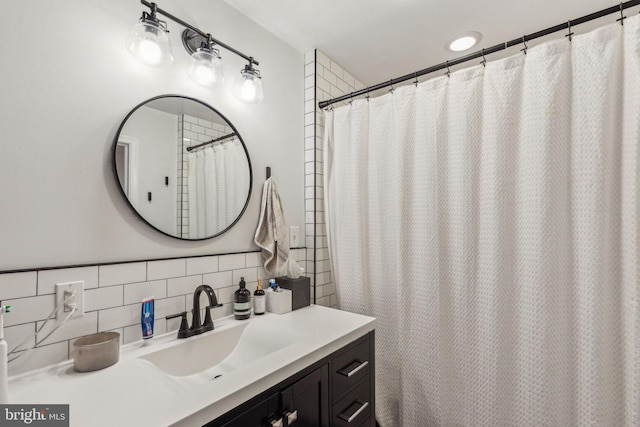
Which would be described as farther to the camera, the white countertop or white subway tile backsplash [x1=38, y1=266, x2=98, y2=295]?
white subway tile backsplash [x1=38, y1=266, x2=98, y2=295]

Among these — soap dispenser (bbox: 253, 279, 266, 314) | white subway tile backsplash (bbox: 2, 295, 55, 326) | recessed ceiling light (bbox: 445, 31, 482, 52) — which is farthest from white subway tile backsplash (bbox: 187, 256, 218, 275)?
recessed ceiling light (bbox: 445, 31, 482, 52)

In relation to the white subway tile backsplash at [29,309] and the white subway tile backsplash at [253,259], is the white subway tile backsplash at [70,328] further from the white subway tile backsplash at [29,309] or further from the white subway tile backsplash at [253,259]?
the white subway tile backsplash at [253,259]

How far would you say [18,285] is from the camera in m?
0.85

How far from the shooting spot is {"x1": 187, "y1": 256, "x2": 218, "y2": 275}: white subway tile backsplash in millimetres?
1250

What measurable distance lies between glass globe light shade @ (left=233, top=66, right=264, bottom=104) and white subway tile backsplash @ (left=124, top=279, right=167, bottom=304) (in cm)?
92

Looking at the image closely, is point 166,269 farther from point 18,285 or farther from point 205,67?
point 205,67

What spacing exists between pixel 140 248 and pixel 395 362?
132cm

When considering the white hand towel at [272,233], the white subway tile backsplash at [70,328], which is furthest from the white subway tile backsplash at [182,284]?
the white hand towel at [272,233]

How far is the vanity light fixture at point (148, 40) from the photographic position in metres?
1.05

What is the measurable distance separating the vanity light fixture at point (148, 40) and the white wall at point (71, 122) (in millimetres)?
75

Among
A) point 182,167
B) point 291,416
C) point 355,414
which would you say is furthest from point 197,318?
point 355,414

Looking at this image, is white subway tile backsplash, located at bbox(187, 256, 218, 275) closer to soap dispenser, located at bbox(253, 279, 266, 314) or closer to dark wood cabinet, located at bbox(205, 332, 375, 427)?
soap dispenser, located at bbox(253, 279, 266, 314)

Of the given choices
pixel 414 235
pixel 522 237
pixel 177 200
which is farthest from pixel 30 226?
pixel 522 237

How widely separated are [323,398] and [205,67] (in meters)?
1.38
